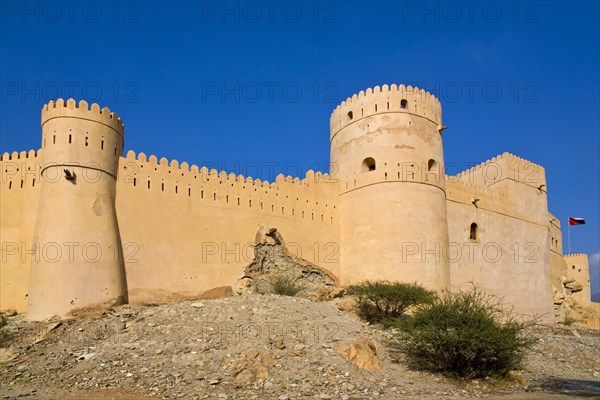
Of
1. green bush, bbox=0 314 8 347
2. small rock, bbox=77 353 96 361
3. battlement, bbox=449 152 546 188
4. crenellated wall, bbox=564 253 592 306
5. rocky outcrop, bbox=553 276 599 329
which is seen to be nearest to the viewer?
small rock, bbox=77 353 96 361

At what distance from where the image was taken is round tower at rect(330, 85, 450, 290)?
17.7 m

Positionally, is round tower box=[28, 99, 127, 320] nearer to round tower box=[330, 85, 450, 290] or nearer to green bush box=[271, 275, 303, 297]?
green bush box=[271, 275, 303, 297]

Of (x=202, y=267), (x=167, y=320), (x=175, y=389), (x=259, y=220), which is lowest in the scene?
(x=175, y=389)

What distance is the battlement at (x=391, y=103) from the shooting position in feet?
61.5

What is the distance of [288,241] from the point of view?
1775 cm

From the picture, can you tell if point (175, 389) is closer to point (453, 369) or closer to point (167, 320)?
point (167, 320)

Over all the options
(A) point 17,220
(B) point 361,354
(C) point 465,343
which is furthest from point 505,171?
(A) point 17,220

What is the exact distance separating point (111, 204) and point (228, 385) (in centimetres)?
657

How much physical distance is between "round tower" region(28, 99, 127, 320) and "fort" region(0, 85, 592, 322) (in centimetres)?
3

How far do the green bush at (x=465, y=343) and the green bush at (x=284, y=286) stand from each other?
16.3ft

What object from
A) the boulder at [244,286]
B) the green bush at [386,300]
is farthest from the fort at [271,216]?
the green bush at [386,300]

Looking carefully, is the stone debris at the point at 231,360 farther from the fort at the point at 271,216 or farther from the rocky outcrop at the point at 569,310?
the rocky outcrop at the point at 569,310

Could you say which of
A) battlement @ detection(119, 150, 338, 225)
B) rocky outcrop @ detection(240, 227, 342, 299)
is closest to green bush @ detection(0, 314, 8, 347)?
battlement @ detection(119, 150, 338, 225)

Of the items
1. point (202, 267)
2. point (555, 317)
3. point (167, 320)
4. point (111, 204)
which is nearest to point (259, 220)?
point (202, 267)
